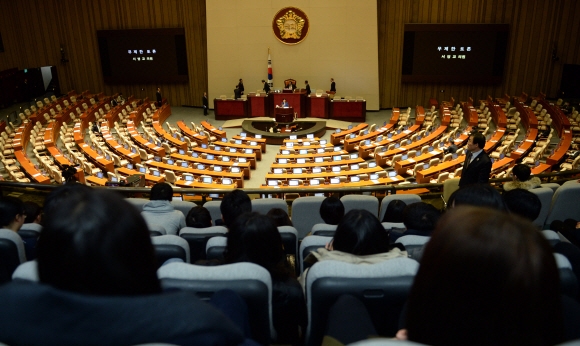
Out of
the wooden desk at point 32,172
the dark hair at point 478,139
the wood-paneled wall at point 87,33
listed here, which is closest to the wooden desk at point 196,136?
the wooden desk at point 32,172

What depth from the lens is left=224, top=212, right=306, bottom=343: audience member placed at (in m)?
2.00

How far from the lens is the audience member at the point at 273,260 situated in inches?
78.9

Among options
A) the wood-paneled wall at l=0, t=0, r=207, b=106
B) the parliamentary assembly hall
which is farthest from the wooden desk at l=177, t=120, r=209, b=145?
the wood-paneled wall at l=0, t=0, r=207, b=106

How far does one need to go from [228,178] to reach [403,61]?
1122 cm

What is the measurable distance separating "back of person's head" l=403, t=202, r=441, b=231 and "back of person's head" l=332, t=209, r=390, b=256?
2.68 feet

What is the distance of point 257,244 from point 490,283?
141 centimetres

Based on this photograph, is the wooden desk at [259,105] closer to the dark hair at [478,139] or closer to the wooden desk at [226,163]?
the wooden desk at [226,163]

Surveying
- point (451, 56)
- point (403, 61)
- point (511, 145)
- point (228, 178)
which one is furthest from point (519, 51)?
point (228, 178)

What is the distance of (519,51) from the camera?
18.8m

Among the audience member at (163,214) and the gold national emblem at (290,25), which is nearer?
the audience member at (163,214)

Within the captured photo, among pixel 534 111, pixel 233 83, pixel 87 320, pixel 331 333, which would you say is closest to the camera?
pixel 87 320

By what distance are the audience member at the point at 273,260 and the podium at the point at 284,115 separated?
15.4 m

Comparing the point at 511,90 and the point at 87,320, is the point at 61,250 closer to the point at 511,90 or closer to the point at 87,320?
the point at 87,320

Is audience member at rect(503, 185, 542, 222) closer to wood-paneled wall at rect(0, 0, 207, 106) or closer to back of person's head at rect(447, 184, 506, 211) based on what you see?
back of person's head at rect(447, 184, 506, 211)
